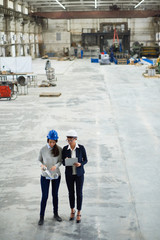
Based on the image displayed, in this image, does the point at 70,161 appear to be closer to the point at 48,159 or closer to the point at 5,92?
the point at 48,159

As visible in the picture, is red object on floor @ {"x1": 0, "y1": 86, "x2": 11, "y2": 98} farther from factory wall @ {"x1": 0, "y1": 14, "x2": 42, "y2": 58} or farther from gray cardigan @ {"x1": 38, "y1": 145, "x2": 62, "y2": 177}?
factory wall @ {"x1": 0, "y1": 14, "x2": 42, "y2": 58}

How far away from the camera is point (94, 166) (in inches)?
321

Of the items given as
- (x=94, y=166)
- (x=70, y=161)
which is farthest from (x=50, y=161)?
(x=94, y=166)

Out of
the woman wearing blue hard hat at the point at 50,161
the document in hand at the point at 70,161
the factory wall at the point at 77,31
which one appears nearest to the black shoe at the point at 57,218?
the woman wearing blue hard hat at the point at 50,161

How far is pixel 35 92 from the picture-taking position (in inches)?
788

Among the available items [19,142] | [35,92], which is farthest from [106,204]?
[35,92]

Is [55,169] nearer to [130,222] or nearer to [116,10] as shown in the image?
[130,222]

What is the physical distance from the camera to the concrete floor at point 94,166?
540 cm

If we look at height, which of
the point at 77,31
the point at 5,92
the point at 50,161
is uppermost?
the point at 77,31

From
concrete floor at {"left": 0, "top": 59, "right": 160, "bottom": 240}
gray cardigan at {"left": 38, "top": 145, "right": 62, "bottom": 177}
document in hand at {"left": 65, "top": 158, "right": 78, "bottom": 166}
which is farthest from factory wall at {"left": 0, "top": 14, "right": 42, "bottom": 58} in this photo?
document in hand at {"left": 65, "top": 158, "right": 78, "bottom": 166}

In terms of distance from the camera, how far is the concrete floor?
5402 mm

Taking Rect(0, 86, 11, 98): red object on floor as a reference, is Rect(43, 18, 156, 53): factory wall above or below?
above

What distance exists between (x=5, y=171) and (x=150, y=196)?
3596 mm

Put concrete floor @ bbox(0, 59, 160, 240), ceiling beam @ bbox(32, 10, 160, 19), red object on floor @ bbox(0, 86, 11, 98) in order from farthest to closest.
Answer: ceiling beam @ bbox(32, 10, 160, 19) < red object on floor @ bbox(0, 86, 11, 98) < concrete floor @ bbox(0, 59, 160, 240)
